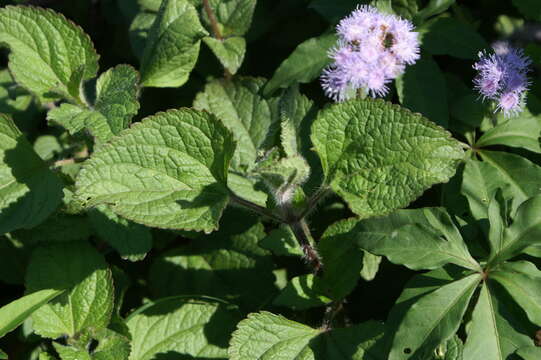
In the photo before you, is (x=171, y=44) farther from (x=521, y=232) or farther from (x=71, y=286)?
(x=521, y=232)

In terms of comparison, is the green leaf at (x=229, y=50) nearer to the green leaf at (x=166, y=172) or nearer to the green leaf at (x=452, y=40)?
the green leaf at (x=166, y=172)

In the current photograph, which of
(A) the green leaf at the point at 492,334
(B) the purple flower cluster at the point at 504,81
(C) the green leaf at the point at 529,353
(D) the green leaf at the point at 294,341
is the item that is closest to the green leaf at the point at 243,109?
→ (D) the green leaf at the point at 294,341

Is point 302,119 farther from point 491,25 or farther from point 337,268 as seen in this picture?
point 491,25

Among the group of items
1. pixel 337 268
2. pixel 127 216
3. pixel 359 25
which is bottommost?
pixel 337 268

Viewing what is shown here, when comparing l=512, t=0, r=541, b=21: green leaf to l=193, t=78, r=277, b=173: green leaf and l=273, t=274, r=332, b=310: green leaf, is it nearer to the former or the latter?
l=193, t=78, r=277, b=173: green leaf

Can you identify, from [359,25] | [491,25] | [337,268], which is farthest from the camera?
[491,25]

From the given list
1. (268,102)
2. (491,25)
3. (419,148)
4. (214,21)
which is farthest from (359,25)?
(491,25)

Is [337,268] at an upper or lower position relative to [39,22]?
lower

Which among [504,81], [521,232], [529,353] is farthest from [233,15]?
[529,353]

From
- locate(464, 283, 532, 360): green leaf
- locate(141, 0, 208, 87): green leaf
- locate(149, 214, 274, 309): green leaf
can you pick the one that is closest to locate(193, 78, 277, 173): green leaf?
locate(141, 0, 208, 87): green leaf
